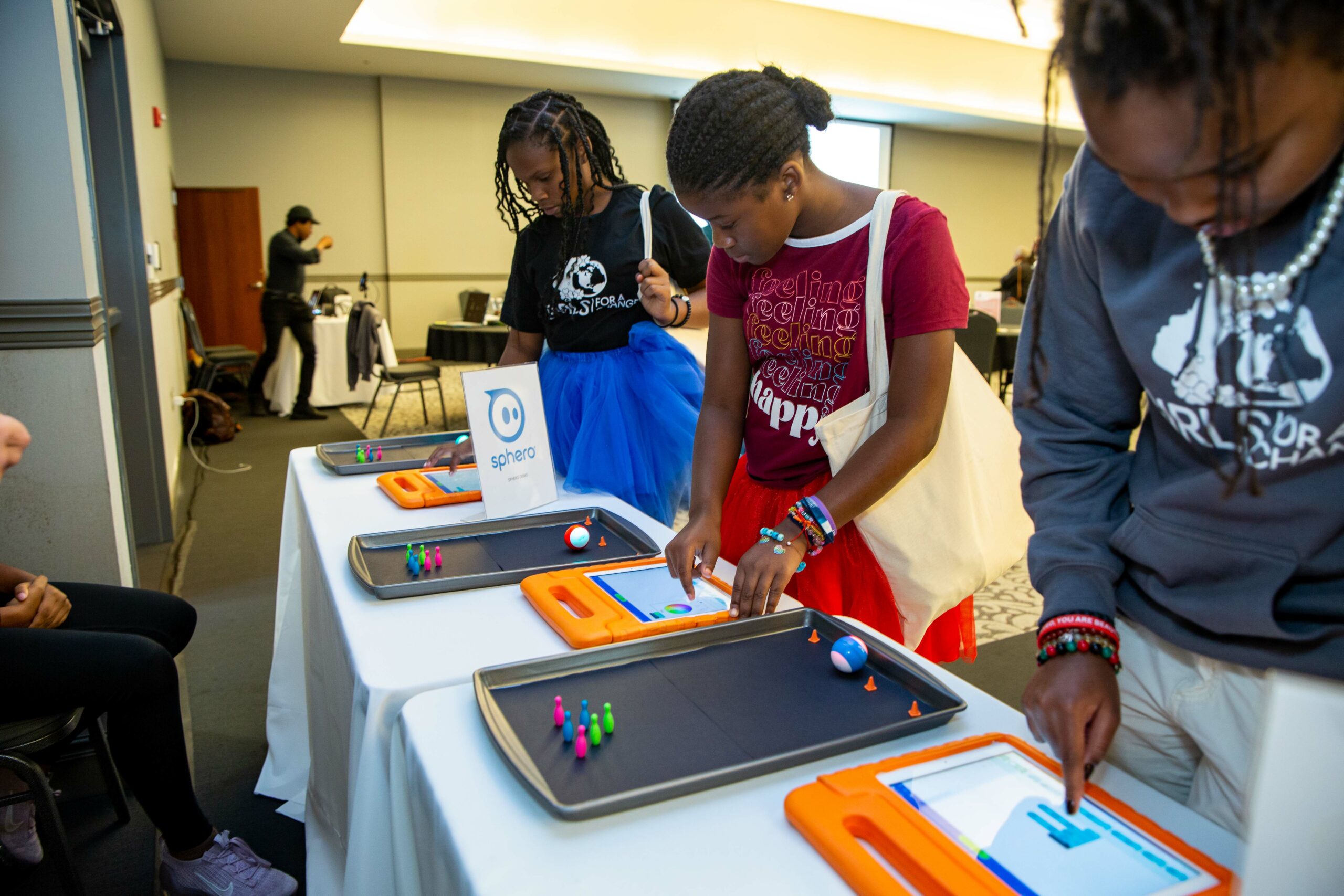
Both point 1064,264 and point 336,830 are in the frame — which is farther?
point 336,830

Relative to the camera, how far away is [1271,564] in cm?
61

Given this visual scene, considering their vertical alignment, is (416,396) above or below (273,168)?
below

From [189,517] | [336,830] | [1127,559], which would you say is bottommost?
[189,517]

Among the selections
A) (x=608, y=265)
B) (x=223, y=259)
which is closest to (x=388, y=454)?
(x=608, y=265)

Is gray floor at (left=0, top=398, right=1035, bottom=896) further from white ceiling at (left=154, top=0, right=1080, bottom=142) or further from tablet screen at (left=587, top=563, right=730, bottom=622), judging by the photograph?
white ceiling at (left=154, top=0, right=1080, bottom=142)

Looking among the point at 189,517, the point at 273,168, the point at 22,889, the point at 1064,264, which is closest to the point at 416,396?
the point at 273,168

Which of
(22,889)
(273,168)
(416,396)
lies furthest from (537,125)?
(273,168)

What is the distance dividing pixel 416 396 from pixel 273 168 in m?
2.74

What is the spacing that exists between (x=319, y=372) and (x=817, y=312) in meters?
5.97

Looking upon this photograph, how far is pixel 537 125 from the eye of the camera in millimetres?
1582

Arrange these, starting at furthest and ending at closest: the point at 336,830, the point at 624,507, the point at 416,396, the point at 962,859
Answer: the point at 416,396, the point at 624,507, the point at 336,830, the point at 962,859

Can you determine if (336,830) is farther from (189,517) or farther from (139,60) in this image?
(139,60)

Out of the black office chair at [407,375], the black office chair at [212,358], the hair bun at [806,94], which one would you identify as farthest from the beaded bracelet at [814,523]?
the black office chair at [212,358]

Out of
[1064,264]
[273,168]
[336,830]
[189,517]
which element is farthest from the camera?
[273,168]
